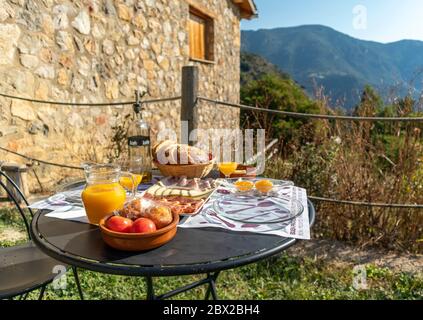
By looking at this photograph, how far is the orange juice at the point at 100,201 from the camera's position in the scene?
41.9 inches

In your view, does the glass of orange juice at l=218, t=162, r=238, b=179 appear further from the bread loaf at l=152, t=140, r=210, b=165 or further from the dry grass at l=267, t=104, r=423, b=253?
the dry grass at l=267, t=104, r=423, b=253

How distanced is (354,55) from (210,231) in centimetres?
4626

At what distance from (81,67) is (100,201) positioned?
3.32 metres

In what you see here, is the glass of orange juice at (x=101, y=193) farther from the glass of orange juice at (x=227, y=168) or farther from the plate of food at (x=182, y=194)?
the glass of orange juice at (x=227, y=168)

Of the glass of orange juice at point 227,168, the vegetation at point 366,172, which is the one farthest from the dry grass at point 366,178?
the glass of orange juice at point 227,168

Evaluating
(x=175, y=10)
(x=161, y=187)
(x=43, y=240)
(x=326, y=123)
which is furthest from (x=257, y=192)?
(x=175, y=10)

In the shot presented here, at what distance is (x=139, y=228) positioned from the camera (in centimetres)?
90

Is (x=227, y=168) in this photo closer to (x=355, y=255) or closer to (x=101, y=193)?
(x=101, y=193)

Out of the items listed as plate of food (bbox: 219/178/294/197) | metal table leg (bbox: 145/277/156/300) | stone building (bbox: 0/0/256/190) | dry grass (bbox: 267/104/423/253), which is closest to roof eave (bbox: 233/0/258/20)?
stone building (bbox: 0/0/256/190)

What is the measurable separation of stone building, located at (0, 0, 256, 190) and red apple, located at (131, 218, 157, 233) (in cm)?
285

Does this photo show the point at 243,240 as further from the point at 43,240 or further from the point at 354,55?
the point at 354,55

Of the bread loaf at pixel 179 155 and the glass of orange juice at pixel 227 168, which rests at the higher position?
the bread loaf at pixel 179 155

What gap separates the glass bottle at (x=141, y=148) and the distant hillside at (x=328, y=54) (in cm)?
1536

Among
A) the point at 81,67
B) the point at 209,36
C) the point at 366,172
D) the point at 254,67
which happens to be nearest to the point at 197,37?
the point at 209,36
